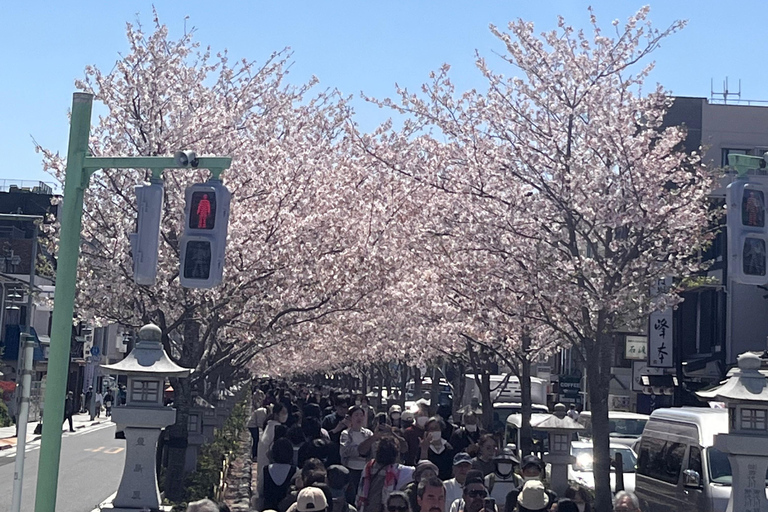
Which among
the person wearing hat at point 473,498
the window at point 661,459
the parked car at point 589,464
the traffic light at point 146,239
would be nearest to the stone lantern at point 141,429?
the traffic light at point 146,239

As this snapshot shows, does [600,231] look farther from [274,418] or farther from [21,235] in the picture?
[21,235]

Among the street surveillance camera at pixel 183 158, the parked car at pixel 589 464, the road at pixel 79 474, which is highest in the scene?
the street surveillance camera at pixel 183 158

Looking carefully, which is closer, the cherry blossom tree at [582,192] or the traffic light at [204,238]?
the traffic light at [204,238]

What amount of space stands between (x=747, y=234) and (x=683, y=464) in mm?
5252

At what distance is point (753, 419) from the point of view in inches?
396

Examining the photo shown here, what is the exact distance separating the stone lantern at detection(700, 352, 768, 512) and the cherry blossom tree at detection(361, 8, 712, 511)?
2.92 meters

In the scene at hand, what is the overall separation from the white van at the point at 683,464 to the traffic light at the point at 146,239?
6664 millimetres

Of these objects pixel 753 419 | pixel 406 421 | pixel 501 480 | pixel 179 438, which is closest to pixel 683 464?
pixel 753 419

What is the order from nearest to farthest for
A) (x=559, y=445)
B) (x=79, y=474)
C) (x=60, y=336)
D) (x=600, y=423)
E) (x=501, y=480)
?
(x=60, y=336) < (x=501, y=480) < (x=600, y=423) < (x=559, y=445) < (x=79, y=474)

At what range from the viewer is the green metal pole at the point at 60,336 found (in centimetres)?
827

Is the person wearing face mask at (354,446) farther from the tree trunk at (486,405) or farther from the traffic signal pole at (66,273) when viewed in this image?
the tree trunk at (486,405)

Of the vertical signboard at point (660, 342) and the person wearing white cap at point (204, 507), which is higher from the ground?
the vertical signboard at point (660, 342)

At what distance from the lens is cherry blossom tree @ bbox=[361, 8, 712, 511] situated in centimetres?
1323

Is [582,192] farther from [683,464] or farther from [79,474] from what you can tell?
[79,474]
